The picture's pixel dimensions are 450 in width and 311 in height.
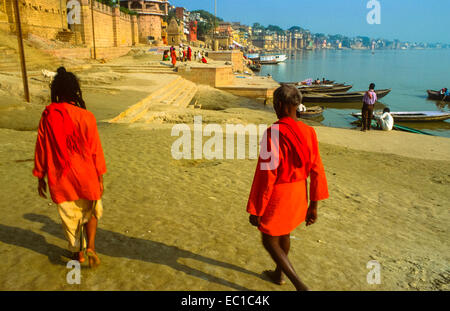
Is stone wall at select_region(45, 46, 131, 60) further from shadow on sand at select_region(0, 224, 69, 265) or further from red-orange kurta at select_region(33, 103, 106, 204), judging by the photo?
red-orange kurta at select_region(33, 103, 106, 204)

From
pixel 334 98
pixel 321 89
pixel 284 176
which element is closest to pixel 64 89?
pixel 284 176

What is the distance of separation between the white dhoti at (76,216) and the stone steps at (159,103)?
6230 millimetres

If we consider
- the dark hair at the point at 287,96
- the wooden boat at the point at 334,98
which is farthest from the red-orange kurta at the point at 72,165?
the wooden boat at the point at 334,98

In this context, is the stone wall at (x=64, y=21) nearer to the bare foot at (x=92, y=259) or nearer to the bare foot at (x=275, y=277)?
the bare foot at (x=92, y=259)

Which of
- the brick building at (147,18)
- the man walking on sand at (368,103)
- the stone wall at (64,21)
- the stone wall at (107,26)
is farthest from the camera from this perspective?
the brick building at (147,18)

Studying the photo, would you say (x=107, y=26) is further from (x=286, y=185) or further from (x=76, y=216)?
(x=286, y=185)

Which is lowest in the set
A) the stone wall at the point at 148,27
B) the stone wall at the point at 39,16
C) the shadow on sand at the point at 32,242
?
the shadow on sand at the point at 32,242

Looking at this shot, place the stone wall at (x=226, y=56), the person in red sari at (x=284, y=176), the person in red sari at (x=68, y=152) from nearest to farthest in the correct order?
1. the person in red sari at (x=284, y=176)
2. the person in red sari at (x=68, y=152)
3. the stone wall at (x=226, y=56)

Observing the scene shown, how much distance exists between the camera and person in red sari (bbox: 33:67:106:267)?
2.25 metres

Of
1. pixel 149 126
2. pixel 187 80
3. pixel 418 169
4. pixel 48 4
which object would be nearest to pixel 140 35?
pixel 48 4

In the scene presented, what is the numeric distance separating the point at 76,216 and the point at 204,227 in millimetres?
1453

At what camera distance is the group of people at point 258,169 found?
6.95 ft
